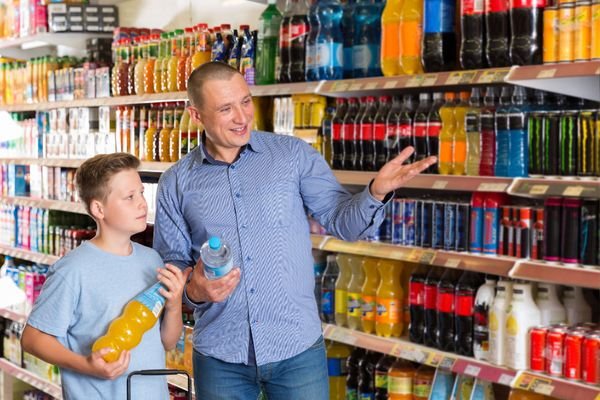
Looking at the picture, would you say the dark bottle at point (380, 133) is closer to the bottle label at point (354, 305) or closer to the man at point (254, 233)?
the bottle label at point (354, 305)

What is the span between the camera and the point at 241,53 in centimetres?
447

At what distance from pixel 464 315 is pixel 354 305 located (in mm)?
592

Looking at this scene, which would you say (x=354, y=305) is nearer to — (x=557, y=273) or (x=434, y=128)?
(x=434, y=128)

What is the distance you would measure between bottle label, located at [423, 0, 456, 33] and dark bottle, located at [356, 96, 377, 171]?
0.46 metres

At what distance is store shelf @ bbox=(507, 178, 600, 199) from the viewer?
9.89 feet

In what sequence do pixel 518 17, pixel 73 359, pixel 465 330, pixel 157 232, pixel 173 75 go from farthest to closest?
pixel 173 75, pixel 465 330, pixel 518 17, pixel 157 232, pixel 73 359

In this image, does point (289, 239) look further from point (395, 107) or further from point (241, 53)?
point (241, 53)

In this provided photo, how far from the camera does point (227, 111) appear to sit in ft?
8.89

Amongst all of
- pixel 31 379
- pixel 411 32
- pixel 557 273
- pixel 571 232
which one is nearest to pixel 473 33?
pixel 411 32

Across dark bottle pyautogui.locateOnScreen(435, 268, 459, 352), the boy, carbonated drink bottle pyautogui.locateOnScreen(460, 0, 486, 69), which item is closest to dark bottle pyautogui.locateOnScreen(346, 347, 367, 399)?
dark bottle pyautogui.locateOnScreen(435, 268, 459, 352)

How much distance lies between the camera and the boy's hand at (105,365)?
2.36 metres

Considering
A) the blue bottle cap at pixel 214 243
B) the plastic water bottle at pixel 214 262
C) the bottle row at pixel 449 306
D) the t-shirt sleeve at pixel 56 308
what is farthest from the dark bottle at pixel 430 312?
the t-shirt sleeve at pixel 56 308

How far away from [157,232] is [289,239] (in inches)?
18.4

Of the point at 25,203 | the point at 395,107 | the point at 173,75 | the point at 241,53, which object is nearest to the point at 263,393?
the point at 395,107
